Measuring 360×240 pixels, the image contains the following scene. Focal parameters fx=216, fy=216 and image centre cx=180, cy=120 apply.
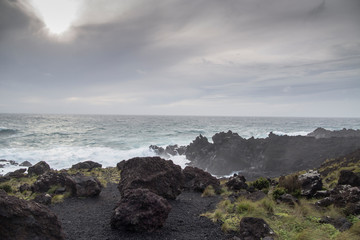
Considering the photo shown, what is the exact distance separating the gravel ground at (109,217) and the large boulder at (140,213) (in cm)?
24

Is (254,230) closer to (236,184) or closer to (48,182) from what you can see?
(236,184)

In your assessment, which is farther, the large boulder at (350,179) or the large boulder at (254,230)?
the large boulder at (350,179)

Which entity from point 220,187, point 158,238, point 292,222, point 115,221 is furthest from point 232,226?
point 220,187

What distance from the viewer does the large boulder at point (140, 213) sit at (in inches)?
316

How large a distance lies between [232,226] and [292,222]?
2343 mm

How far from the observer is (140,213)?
26.7ft

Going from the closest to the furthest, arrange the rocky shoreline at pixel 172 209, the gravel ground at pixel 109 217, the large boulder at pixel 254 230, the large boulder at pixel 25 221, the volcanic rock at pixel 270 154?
the large boulder at pixel 25 221 → the rocky shoreline at pixel 172 209 → the large boulder at pixel 254 230 → the gravel ground at pixel 109 217 → the volcanic rock at pixel 270 154

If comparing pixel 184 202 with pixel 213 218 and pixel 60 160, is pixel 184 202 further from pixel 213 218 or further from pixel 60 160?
pixel 60 160

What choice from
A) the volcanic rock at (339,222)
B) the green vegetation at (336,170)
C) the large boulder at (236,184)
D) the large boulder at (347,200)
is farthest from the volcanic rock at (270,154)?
the volcanic rock at (339,222)

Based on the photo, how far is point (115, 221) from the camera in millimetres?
8227

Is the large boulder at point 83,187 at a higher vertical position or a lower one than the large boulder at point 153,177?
lower

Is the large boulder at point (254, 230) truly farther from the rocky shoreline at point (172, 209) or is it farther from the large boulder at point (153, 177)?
the large boulder at point (153, 177)

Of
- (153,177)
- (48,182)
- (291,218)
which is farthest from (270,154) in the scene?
(48,182)

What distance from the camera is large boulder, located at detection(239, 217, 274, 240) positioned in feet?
23.5
